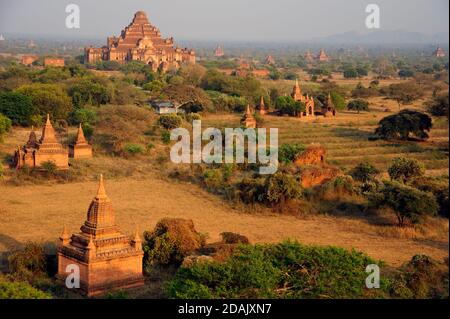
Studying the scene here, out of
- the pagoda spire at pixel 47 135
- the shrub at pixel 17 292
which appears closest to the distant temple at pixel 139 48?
the pagoda spire at pixel 47 135

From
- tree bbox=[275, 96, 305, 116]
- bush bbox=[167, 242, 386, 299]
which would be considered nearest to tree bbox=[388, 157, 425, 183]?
bush bbox=[167, 242, 386, 299]

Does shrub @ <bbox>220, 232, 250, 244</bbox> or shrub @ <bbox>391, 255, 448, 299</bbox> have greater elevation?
shrub @ <bbox>220, 232, 250, 244</bbox>

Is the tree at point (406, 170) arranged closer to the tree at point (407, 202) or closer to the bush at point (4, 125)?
the tree at point (407, 202)

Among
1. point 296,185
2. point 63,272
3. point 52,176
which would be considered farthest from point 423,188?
point 52,176

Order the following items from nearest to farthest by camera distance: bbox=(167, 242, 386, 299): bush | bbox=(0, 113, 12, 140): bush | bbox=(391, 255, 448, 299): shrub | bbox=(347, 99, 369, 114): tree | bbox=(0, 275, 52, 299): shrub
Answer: bbox=(0, 275, 52, 299): shrub < bbox=(167, 242, 386, 299): bush < bbox=(391, 255, 448, 299): shrub < bbox=(0, 113, 12, 140): bush < bbox=(347, 99, 369, 114): tree

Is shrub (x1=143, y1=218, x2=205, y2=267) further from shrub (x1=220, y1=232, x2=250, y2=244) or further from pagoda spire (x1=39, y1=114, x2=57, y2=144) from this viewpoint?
pagoda spire (x1=39, y1=114, x2=57, y2=144)

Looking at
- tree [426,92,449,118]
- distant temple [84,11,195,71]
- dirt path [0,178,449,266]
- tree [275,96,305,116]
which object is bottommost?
dirt path [0,178,449,266]
